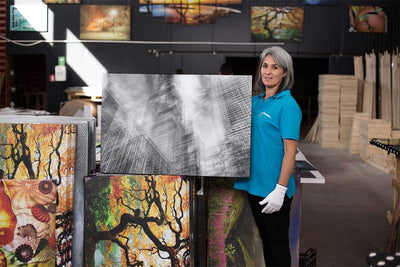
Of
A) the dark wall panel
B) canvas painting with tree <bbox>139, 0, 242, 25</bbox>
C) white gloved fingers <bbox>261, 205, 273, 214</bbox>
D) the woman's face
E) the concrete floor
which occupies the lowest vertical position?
the concrete floor

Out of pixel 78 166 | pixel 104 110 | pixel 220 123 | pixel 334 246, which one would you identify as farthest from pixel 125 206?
pixel 334 246

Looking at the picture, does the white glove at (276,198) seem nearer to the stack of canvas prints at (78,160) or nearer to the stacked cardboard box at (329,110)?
the stack of canvas prints at (78,160)

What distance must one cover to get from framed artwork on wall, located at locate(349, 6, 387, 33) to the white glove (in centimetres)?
1253

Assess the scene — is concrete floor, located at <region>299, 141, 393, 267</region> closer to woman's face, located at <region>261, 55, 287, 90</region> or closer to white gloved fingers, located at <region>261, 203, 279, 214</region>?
white gloved fingers, located at <region>261, 203, 279, 214</region>

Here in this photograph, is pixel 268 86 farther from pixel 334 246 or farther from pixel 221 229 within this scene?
pixel 334 246

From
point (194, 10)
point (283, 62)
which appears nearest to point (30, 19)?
point (194, 10)

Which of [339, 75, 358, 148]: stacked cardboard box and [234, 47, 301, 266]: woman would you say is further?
[339, 75, 358, 148]: stacked cardboard box

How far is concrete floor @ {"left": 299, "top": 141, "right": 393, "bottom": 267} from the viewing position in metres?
4.62

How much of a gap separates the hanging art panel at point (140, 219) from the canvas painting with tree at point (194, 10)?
11910mm

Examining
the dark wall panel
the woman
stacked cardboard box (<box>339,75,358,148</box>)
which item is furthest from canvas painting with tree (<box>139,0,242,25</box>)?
the woman

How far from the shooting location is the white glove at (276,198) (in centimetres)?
258

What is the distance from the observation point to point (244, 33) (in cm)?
1405

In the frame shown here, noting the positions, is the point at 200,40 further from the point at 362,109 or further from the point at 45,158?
the point at 45,158

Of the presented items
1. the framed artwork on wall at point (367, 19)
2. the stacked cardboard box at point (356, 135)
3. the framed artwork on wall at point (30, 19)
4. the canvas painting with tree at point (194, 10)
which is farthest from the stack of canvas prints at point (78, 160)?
the framed artwork on wall at point (367, 19)
